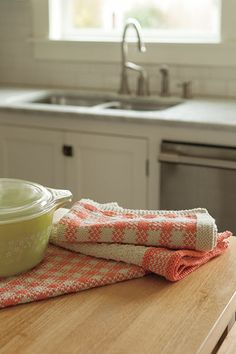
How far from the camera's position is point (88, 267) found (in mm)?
1188

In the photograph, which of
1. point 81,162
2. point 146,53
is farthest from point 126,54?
point 81,162

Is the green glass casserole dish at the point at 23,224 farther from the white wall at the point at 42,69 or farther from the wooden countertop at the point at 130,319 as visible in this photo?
the white wall at the point at 42,69

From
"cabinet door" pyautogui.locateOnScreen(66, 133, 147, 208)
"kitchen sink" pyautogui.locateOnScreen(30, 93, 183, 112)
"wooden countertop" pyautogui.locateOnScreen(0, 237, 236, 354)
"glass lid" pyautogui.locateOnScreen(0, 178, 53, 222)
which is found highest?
"glass lid" pyautogui.locateOnScreen(0, 178, 53, 222)

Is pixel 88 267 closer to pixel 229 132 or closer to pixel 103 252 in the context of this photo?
pixel 103 252

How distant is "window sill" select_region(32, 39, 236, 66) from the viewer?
3.12 metres

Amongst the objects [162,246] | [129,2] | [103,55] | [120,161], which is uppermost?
[129,2]

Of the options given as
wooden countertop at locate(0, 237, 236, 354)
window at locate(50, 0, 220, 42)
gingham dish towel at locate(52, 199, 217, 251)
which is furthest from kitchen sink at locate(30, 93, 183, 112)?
wooden countertop at locate(0, 237, 236, 354)

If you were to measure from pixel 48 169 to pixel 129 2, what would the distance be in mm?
1158

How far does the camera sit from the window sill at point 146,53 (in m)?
3.12

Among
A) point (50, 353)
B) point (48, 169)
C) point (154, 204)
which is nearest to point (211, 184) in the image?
point (154, 204)

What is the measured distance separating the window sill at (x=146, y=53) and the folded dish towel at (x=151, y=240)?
6.52 ft

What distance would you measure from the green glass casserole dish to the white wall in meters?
2.18

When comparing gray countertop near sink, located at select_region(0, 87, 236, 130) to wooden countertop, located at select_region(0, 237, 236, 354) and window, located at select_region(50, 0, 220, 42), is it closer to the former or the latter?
window, located at select_region(50, 0, 220, 42)

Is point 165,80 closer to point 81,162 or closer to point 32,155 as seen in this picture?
point 81,162
